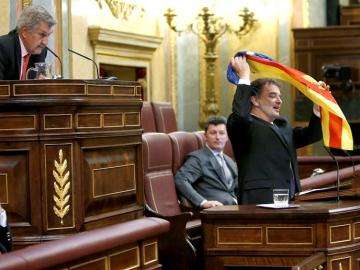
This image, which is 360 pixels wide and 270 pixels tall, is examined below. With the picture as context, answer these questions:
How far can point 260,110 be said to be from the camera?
4926mm

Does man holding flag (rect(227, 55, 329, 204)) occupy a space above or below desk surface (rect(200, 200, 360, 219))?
above

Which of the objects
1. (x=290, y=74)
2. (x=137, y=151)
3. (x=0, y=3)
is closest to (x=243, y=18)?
(x=0, y=3)

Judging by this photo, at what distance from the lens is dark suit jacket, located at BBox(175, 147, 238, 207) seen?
239 inches

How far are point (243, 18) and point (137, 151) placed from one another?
6253 mm

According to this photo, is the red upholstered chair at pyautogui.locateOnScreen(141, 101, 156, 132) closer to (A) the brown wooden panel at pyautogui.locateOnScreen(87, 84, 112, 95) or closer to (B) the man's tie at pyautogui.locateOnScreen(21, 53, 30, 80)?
(B) the man's tie at pyautogui.locateOnScreen(21, 53, 30, 80)

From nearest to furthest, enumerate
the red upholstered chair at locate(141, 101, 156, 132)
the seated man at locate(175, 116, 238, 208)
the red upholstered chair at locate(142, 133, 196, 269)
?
the red upholstered chair at locate(142, 133, 196, 269)
the seated man at locate(175, 116, 238, 208)
the red upholstered chair at locate(141, 101, 156, 132)

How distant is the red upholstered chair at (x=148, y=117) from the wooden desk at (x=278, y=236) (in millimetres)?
3686

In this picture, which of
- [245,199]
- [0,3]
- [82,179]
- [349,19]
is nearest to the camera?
[82,179]

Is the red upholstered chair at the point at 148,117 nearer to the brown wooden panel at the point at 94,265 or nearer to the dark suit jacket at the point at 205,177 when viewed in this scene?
the dark suit jacket at the point at 205,177

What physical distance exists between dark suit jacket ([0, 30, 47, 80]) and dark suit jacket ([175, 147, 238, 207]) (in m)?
1.90

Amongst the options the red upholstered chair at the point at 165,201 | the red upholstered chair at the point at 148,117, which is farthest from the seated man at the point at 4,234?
the red upholstered chair at the point at 148,117

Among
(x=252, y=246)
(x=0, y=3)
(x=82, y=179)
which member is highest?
(x=0, y=3)

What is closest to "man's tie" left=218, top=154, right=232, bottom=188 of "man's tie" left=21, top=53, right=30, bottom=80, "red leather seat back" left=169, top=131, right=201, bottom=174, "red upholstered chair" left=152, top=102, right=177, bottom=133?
"red leather seat back" left=169, top=131, right=201, bottom=174

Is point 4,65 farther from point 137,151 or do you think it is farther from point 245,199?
point 245,199
